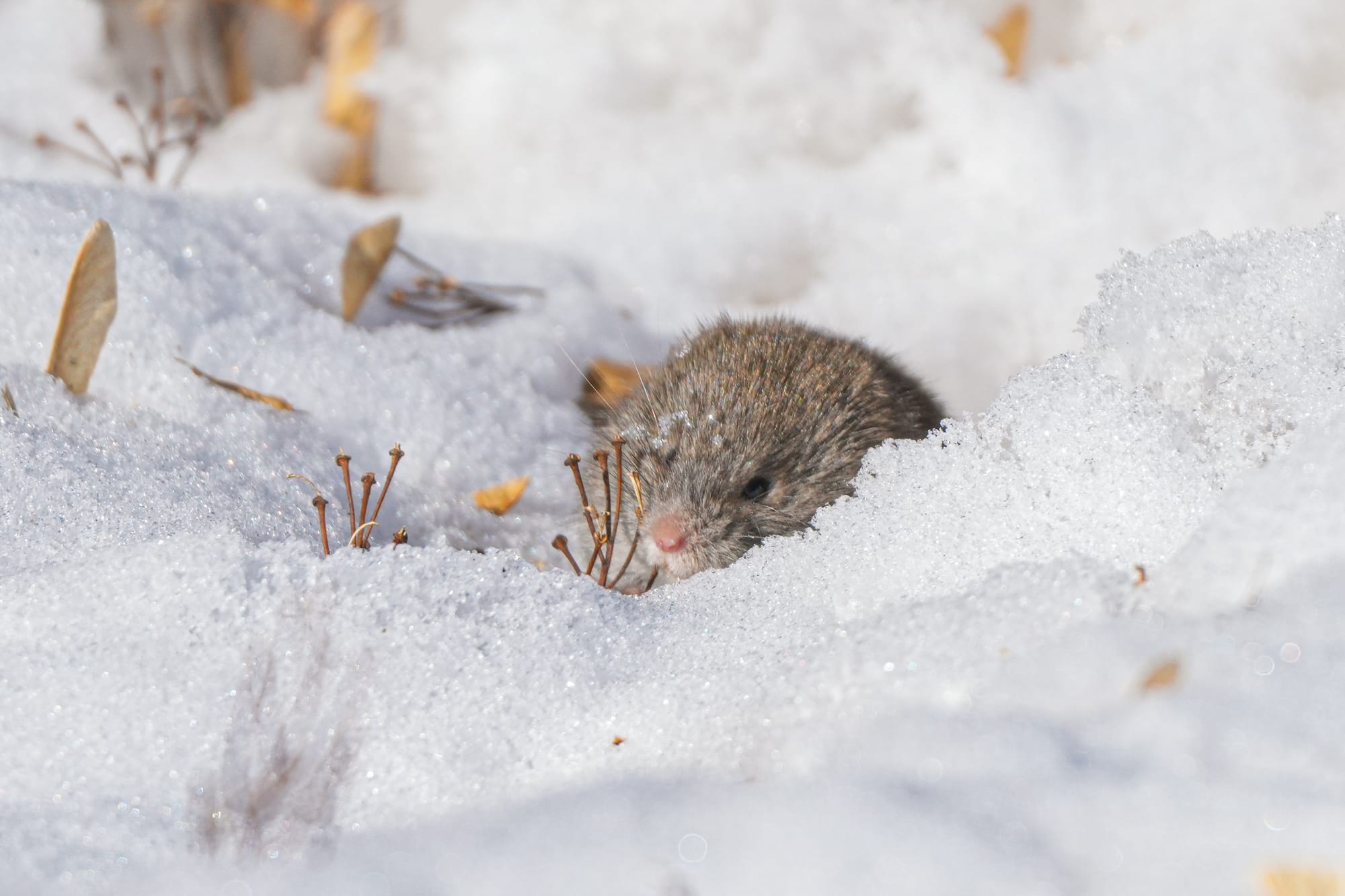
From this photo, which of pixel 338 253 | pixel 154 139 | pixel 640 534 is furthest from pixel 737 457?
pixel 154 139

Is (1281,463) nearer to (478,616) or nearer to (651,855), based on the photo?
(651,855)

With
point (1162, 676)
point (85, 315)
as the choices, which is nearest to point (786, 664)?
point (1162, 676)

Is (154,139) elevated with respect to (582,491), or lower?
elevated

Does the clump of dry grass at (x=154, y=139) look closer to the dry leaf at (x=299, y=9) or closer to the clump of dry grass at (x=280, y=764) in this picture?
the dry leaf at (x=299, y=9)

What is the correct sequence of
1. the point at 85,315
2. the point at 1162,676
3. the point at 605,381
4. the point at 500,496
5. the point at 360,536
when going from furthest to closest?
the point at 605,381 < the point at 500,496 < the point at 85,315 < the point at 360,536 < the point at 1162,676

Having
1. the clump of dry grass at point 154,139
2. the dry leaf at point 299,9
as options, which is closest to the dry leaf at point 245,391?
the clump of dry grass at point 154,139

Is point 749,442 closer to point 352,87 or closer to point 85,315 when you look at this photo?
point 85,315
